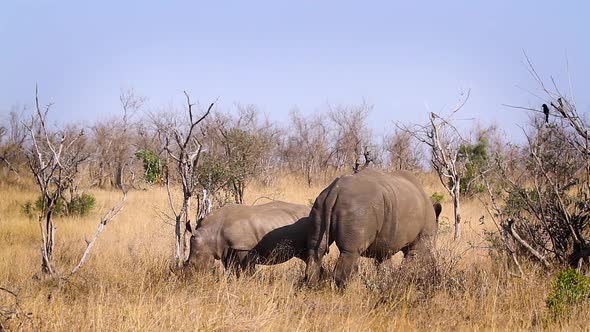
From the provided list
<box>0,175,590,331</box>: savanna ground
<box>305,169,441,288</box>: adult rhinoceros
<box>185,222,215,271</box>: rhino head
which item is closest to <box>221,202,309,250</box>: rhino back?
<box>185,222,215,271</box>: rhino head

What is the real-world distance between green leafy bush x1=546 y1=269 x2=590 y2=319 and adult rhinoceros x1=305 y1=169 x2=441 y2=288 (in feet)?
5.09

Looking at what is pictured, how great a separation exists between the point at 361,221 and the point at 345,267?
489mm

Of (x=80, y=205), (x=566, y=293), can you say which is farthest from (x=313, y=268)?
(x=80, y=205)

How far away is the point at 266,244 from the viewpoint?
777cm

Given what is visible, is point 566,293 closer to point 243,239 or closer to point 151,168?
point 243,239

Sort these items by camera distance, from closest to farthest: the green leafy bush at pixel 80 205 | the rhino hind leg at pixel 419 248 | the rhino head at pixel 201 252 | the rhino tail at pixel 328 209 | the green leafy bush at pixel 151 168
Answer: the rhino tail at pixel 328 209 < the rhino hind leg at pixel 419 248 < the rhino head at pixel 201 252 < the green leafy bush at pixel 80 205 < the green leafy bush at pixel 151 168

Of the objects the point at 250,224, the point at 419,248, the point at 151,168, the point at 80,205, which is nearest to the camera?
the point at 419,248

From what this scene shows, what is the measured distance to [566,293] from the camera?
18.2 ft

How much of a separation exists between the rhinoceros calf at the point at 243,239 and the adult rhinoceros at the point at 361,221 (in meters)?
0.94

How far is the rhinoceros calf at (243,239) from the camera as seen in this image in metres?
7.68

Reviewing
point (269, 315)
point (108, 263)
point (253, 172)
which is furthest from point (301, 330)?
point (253, 172)

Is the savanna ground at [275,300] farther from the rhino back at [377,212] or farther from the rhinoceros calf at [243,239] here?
the rhino back at [377,212]

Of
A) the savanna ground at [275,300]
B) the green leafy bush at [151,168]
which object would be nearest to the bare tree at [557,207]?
the savanna ground at [275,300]

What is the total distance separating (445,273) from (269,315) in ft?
7.25
